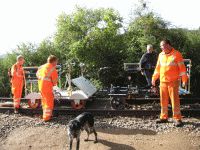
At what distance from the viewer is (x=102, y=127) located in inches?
435

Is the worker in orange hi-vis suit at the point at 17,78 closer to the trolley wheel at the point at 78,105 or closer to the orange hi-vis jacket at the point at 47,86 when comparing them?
the orange hi-vis jacket at the point at 47,86

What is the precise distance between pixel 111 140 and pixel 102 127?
3.42 feet

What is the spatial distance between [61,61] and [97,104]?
232 inches

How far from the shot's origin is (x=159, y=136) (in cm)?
1018

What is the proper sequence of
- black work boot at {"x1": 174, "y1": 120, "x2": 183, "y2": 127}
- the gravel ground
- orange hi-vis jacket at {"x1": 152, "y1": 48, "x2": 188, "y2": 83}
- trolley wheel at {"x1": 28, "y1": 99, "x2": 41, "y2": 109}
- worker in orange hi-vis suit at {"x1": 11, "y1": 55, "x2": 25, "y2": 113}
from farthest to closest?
trolley wheel at {"x1": 28, "y1": 99, "x2": 41, "y2": 109}, worker in orange hi-vis suit at {"x1": 11, "y1": 55, "x2": 25, "y2": 113}, orange hi-vis jacket at {"x1": 152, "y1": 48, "x2": 188, "y2": 83}, black work boot at {"x1": 174, "y1": 120, "x2": 183, "y2": 127}, the gravel ground

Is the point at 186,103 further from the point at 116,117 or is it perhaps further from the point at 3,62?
the point at 3,62

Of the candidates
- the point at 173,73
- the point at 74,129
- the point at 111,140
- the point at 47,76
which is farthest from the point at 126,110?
the point at 74,129

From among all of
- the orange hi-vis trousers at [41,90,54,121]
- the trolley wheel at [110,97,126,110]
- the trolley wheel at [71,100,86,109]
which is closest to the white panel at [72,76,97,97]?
the trolley wheel at [71,100,86,109]

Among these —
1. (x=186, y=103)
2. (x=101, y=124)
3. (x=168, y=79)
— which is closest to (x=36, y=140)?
(x=101, y=124)

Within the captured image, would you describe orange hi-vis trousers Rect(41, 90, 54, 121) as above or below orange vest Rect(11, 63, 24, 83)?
below

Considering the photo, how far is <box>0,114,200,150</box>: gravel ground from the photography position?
10383mm

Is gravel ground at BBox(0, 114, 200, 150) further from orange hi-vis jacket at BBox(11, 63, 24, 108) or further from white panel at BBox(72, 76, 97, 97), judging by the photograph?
white panel at BBox(72, 76, 97, 97)

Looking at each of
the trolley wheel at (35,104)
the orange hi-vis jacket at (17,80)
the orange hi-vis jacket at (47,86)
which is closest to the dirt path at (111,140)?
the orange hi-vis jacket at (47,86)

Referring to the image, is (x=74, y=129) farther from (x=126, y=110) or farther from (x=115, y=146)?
(x=126, y=110)
